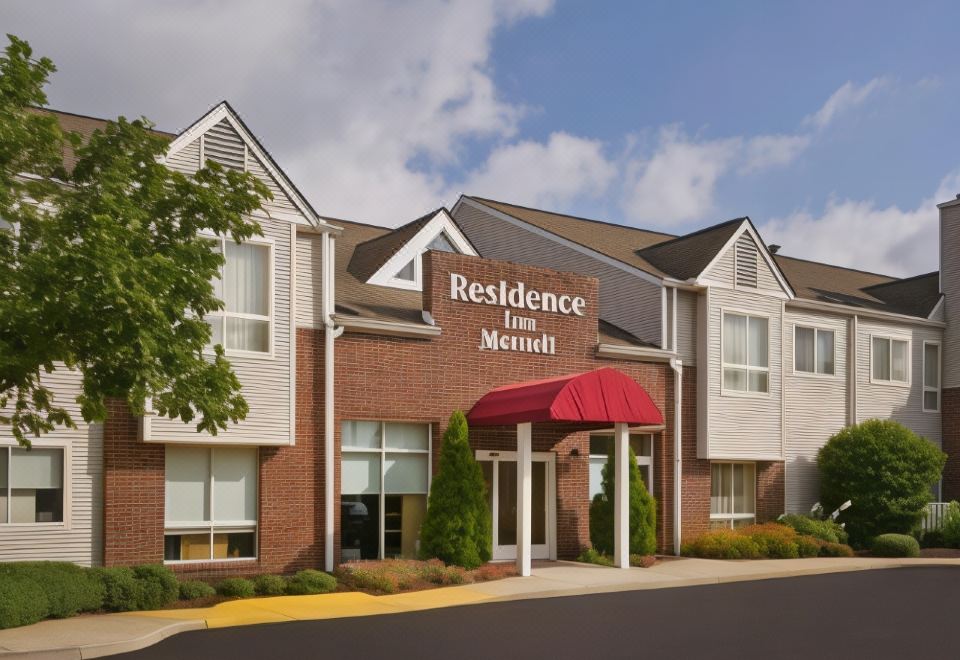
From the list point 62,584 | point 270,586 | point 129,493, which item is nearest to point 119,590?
point 62,584

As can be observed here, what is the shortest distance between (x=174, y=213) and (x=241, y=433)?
5342 millimetres

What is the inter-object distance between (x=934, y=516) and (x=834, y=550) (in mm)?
4855

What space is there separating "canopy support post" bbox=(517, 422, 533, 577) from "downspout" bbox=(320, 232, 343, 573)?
357 centimetres

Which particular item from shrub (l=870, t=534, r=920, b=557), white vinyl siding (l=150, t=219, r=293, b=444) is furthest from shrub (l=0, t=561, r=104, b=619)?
shrub (l=870, t=534, r=920, b=557)

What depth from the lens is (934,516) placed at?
96.0 ft

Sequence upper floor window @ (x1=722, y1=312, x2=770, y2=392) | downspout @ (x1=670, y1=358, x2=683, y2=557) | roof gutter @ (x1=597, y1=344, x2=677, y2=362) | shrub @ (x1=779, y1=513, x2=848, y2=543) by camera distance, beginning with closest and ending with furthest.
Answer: roof gutter @ (x1=597, y1=344, x2=677, y2=362), downspout @ (x1=670, y1=358, x2=683, y2=557), shrub @ (x1=779, y1=513, x2=848, y2=543), upper floor window @ (x1=722, y1=312, x2=770, y2=392)

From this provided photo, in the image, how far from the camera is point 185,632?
564 inches

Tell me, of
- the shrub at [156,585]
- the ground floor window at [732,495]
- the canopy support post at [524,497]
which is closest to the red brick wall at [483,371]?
the ground floor window at [732,495]

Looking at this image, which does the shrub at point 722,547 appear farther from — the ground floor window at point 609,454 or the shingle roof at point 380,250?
the shingle roof at point 380,250

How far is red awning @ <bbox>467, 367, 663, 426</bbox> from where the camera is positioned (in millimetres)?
20344

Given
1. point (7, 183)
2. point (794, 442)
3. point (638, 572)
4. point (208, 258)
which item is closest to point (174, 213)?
point (208, 258)

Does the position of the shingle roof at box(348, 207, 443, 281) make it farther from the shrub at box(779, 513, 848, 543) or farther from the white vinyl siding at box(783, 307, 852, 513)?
the shrub at box(779, 513, 848, 543)

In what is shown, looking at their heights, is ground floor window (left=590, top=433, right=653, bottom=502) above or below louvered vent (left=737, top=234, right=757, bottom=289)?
below

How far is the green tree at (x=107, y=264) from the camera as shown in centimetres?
1227
